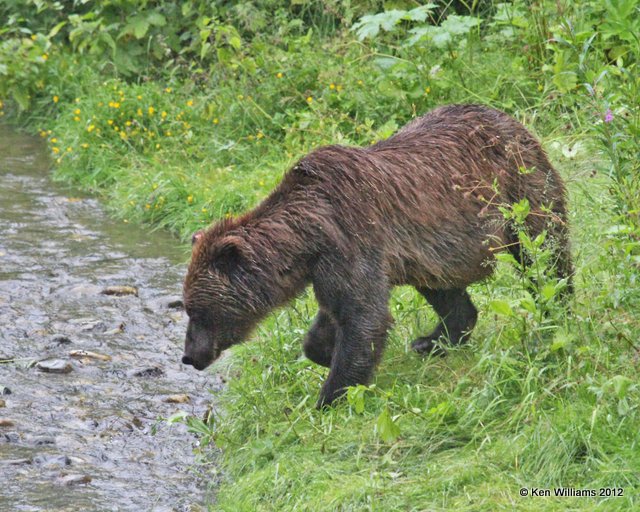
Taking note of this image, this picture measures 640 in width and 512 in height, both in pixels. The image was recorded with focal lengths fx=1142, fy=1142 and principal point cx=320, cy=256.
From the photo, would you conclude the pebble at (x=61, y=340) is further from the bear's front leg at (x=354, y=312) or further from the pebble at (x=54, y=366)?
the bear's front leg at (x=354, y=312)

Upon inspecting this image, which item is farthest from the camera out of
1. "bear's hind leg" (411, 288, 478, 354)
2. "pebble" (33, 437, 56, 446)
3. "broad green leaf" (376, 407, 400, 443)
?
"bear's hind leg" (411, 288, 478, 354)

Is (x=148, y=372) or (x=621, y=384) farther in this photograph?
(x=148, y=372)

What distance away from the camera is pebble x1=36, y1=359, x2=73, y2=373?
22.8ft

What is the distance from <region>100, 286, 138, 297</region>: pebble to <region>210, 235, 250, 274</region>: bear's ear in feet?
8.55

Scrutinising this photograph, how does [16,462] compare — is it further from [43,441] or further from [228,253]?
[228,253]

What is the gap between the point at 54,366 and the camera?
22.9 feet

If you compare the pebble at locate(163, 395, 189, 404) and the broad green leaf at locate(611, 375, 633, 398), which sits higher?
the broad green leaf at locate(611, 375, 633, 398)

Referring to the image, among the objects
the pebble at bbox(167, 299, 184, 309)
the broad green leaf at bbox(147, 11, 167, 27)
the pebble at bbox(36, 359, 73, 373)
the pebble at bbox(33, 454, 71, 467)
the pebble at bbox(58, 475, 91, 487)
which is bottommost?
the pebble at bbox(167, 299, 184, 309)

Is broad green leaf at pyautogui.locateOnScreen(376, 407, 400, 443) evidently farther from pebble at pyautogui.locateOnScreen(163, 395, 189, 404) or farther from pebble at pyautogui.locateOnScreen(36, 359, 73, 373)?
pebble at pyautogui.locateOnScreen(36, 359, 73, 373)

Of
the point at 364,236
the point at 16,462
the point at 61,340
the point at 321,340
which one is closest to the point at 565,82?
the point at 364,236

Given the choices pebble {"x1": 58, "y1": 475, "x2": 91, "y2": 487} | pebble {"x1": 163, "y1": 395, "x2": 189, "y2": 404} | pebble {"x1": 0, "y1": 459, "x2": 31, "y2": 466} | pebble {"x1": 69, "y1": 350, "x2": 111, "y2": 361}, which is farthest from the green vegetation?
pebble {"x1": 0, "y1": 459, "x2": 31, "y2": 466}

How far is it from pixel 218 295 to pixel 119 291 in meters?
2.60

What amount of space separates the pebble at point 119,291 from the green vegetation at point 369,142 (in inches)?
46.4

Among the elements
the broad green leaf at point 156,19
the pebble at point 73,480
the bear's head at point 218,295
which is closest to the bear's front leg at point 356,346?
the bear's head at point 218,295
